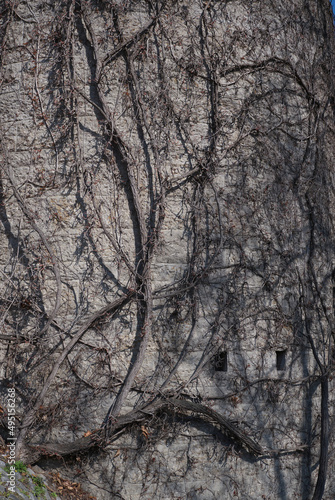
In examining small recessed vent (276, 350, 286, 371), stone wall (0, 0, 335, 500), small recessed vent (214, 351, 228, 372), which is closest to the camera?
stone wall (0, 0, 335, 500)

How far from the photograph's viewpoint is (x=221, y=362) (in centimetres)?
393

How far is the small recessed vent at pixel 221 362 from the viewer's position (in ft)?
12.8

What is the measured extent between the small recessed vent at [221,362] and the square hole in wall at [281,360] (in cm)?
46

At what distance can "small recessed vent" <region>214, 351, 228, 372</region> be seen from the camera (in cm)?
389

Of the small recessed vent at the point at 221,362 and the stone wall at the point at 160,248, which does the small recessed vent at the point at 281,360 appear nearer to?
the stone wall at the point at 160,248

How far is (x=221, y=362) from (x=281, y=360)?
508 mm

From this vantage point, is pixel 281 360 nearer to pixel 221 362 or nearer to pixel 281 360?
pixel 281 360

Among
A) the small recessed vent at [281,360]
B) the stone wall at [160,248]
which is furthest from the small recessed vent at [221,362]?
the small recessed vent at [281,360]

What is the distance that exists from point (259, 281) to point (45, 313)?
1.68m

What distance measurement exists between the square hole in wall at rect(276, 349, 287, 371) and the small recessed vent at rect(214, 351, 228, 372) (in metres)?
0.46

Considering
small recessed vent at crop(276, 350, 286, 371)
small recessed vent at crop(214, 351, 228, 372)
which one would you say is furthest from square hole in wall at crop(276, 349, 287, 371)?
small recessed vent at crop(214, 351, 228, 372)

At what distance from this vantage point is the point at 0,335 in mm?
3865

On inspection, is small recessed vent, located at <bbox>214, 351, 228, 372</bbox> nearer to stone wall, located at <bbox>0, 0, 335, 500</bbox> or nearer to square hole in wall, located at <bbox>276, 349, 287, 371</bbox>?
stone wall, located at <bbox>0, 0, 335, 500</bbox>

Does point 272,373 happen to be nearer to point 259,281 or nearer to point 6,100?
point 259,281
